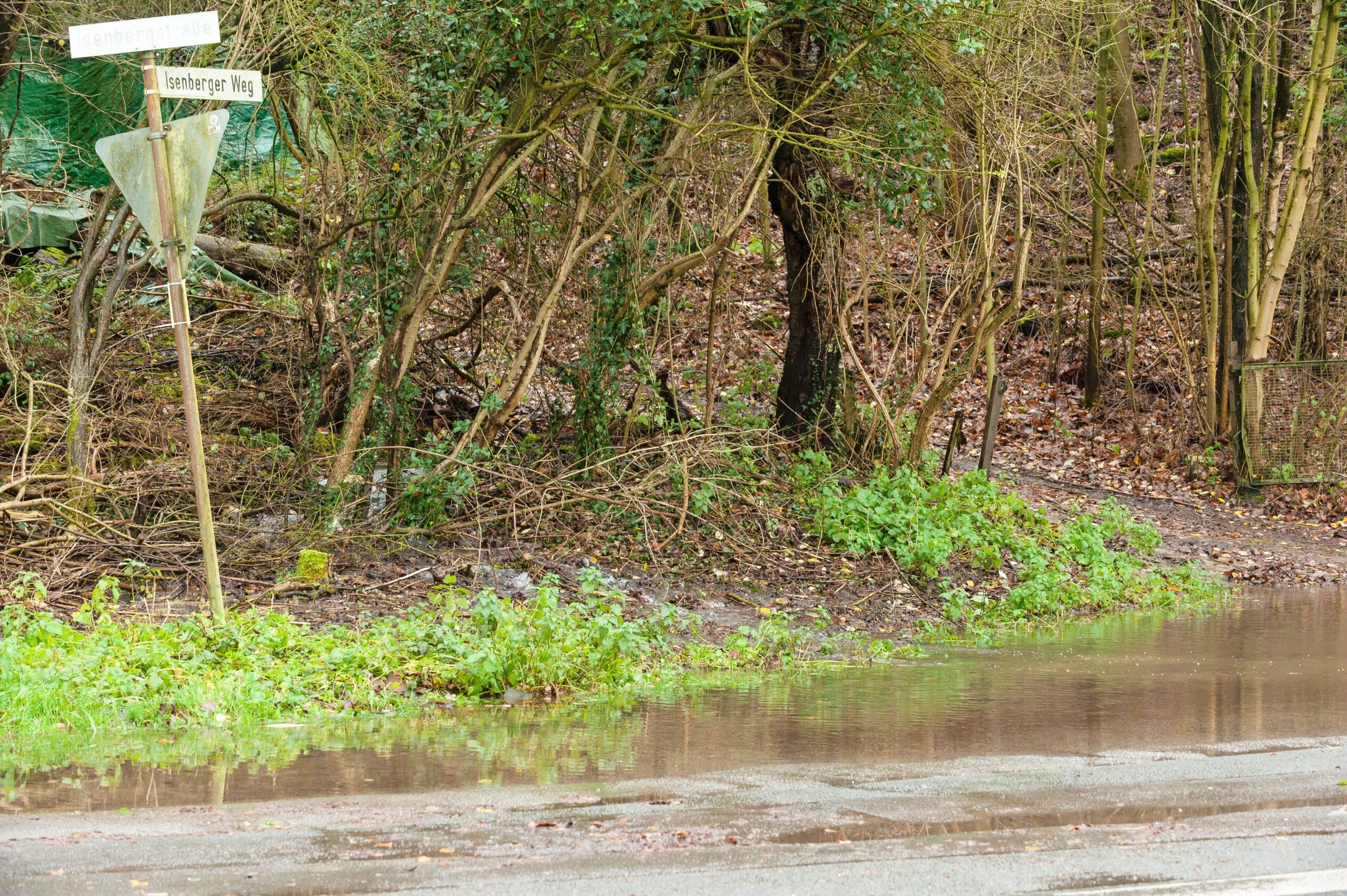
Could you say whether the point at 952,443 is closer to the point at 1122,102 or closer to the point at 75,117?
the point at 75,117

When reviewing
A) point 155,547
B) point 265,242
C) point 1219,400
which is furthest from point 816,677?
point 1219,400

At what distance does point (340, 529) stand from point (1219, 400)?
13.8 meters

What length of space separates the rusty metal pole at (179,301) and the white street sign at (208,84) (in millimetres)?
101

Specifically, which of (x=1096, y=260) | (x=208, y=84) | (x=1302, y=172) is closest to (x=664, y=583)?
(x=208, y=84)

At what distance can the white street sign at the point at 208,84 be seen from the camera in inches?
296

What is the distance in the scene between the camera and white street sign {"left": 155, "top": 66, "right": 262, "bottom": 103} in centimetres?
752

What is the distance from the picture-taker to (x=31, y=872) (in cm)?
428

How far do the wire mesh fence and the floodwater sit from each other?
8.99 meters

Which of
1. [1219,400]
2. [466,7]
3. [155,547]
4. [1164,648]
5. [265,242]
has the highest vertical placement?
[466,7]

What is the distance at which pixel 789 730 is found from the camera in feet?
22.3

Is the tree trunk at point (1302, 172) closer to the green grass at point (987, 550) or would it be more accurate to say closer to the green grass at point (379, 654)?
the green grass at point (987, 550)

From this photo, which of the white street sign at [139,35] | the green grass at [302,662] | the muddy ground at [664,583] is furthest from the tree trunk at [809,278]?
the white street sign at [139,35]

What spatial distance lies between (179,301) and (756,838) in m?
4.82

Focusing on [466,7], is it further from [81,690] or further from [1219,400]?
[1219,400]
